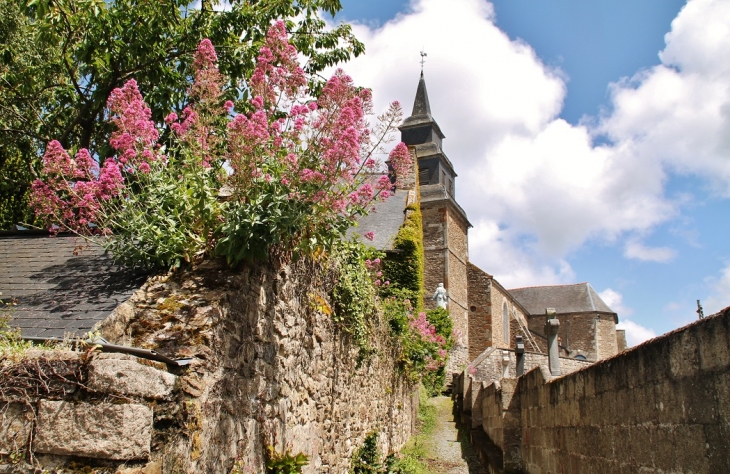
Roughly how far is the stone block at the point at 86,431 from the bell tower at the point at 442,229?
23.2 meters

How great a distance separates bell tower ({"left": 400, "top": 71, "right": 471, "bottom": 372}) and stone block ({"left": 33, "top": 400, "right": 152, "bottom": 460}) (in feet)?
76.1

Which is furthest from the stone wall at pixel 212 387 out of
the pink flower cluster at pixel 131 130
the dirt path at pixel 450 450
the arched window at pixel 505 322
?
the arched window at pixel 505 322

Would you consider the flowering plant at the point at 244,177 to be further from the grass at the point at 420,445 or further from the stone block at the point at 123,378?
the grass at the point at 420,445

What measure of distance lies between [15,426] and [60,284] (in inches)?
74.2

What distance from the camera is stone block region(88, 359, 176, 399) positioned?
104 inches

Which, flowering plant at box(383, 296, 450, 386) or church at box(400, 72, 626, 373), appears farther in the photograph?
Result: church at box(400, 72, 626, 373)

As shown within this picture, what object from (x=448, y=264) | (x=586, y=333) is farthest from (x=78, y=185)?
(x=586, y=333)

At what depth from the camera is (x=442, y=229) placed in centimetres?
3059

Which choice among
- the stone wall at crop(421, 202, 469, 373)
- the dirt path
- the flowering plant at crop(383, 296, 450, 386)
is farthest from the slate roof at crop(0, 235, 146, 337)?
the stone wall at crop(421, 202, 469, 373)

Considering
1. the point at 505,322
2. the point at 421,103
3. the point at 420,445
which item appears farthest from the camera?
the point at 421,103

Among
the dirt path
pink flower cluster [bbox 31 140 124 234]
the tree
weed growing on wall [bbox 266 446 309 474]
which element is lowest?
the dirt path

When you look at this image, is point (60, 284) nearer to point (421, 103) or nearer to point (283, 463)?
point (283, 463)

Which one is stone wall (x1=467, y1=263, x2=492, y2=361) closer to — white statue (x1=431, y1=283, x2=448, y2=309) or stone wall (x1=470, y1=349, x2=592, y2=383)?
white statue (x1=431, y1=283, x2=448, y2=309)

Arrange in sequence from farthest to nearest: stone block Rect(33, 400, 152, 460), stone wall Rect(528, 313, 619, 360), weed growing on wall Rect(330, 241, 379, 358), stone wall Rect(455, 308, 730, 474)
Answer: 1. stone wall Rect(528, 313, 619, 360)
2. weed growing on wall Rect(330, 241, 379, 358)
3. stone block Rect(33, 400, 152, 460)
4. stone wall Rect(455, 308, 730, 474)
